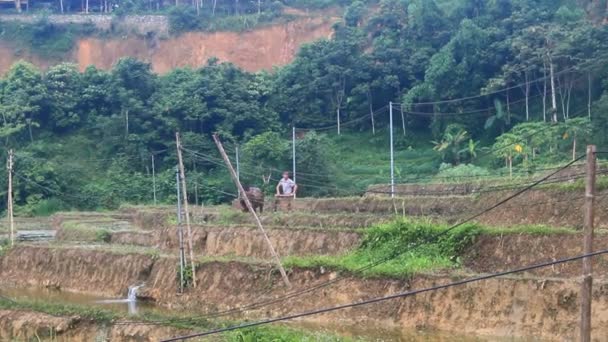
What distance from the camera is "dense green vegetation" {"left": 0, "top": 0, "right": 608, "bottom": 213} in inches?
1828

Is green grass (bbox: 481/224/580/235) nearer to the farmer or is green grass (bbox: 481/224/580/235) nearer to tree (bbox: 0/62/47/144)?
the farmer

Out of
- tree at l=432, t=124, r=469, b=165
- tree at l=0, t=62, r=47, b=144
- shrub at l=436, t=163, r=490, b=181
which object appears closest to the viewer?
shrub at l=436, t=163, r=490, b=181

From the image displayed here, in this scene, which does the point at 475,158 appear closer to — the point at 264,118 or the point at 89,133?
the point at 264,118

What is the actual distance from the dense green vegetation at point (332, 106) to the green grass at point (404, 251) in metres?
20.8

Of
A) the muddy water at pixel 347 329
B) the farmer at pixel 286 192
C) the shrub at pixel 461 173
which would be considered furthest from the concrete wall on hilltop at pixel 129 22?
the muddy water at pixel 347 329

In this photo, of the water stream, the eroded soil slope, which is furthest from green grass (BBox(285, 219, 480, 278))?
the eroded soil slope

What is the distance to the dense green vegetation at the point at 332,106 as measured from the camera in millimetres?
46438

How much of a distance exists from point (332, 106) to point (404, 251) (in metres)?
35.0

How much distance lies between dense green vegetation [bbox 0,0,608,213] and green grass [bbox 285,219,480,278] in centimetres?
2081

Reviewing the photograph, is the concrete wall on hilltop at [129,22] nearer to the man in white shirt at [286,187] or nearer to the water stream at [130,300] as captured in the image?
the man in white shirt at [286,187]

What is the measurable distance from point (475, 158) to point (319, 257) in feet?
84.3

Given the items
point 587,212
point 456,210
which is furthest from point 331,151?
point 587,212

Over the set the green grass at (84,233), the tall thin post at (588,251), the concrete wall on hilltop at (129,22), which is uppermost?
the concrete wall on hilltop at (129,22)

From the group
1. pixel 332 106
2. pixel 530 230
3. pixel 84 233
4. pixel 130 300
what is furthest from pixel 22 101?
pixel 530 230
